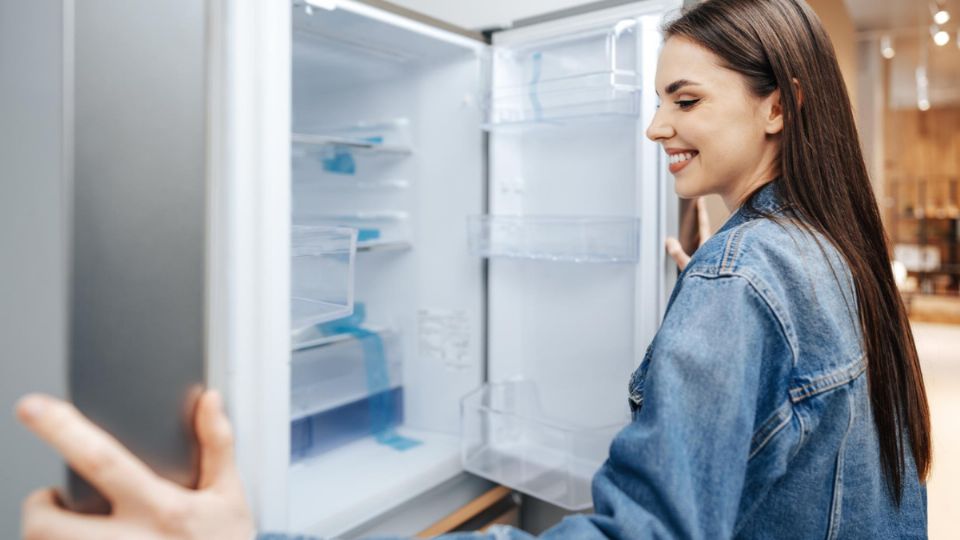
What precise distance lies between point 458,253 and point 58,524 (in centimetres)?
110

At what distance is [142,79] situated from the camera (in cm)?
60

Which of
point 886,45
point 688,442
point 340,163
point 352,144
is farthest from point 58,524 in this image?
point 886,45

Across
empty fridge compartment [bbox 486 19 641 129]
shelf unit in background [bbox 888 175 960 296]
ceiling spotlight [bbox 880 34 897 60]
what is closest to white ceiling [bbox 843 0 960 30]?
ceiling spotlight [bbox 880 34 897 60]

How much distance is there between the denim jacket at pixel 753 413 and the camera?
610 millimetres

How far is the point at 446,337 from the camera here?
5.29 ft

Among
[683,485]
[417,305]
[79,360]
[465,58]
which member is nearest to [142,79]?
[79,360]

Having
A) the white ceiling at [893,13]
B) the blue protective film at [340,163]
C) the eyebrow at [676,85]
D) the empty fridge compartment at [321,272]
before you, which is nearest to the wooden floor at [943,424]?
the eyebrow at [676,85]

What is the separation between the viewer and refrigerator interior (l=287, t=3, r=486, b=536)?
4.70ft

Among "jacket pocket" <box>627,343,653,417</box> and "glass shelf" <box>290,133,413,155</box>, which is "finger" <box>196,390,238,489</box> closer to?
"jacket pocket" <box>627,343,653,417</box>

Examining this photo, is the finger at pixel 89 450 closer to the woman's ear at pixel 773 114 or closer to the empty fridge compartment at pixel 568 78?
the woman's ear at pixel 773 114

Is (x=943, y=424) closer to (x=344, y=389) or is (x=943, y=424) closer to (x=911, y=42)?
(x=344, y=389)

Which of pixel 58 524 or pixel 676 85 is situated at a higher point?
pixel 676 85

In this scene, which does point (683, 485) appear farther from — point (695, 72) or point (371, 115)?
point (371, 115)

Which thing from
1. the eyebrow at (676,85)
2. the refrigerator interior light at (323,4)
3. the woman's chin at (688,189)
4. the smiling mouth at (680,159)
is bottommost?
the woman's chin at (688,189)
